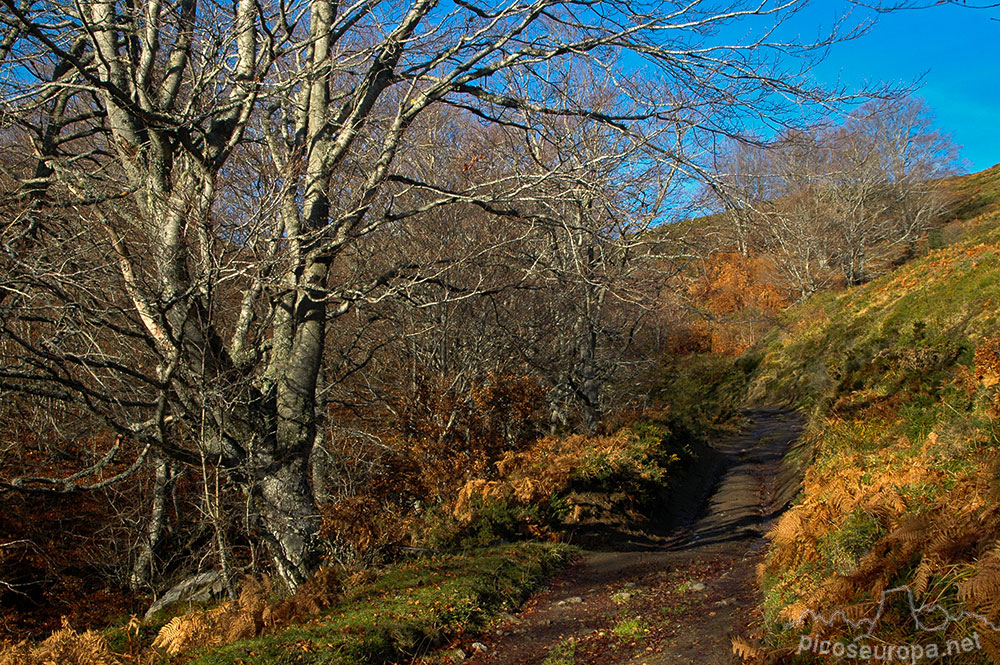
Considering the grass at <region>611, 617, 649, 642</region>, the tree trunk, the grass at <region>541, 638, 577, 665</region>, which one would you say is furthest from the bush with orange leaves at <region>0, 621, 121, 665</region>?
the grass at <region>611, 617, 649, 642</region>

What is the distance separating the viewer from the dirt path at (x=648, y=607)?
5.21 m

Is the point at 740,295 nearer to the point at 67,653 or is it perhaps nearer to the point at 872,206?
the point at 872,206

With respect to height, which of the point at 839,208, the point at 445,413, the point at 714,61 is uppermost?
the point at 839,208

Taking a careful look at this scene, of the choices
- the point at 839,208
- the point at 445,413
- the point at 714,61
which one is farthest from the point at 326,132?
the point at 839,208

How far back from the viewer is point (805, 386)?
2116 cm

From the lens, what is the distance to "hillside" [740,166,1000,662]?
12.0 ft

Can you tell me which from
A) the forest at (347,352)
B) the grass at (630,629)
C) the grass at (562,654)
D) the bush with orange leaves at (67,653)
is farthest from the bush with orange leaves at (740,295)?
the bush with orange leaves at (67,653)

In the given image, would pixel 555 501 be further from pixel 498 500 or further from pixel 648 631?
pixel 648 631

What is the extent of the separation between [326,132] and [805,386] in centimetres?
1897

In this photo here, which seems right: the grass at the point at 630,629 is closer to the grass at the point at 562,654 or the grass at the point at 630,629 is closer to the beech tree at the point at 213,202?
the grass at the point at 562,654

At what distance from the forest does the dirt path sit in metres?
0.35

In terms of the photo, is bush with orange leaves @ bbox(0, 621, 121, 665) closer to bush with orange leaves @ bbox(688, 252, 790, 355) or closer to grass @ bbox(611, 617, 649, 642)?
grass @ bbox(611, 617, 649, 642)

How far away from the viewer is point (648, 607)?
634 centimetres

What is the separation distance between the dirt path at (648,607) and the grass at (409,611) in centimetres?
29
